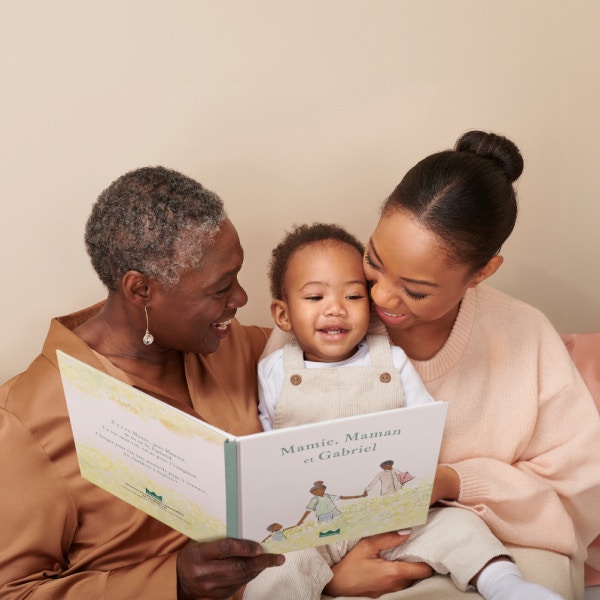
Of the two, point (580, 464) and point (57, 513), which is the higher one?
point (57, 513)

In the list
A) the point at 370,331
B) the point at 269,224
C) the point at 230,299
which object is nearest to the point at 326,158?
the point at 269,224

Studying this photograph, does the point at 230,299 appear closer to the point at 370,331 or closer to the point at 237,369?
the point at 237,369

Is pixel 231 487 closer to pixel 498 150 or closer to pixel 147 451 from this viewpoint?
pixel 147 451

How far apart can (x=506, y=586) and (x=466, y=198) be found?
0.84m

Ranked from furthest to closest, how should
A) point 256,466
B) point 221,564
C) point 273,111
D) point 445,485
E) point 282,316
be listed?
point 273,111, point 282,316, point 445,485, point 221,564, point 256,466

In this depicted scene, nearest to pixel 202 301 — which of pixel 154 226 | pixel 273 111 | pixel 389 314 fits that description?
pixel 154 226

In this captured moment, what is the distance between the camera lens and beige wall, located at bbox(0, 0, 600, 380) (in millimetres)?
2143

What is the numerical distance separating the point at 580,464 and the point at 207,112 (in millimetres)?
1403

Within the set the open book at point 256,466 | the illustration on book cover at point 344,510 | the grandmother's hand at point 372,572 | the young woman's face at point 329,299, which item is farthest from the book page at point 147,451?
the young woman's face at point 329,299

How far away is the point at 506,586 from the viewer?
172cm

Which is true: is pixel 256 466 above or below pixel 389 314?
below

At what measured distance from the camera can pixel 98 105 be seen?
2.18 metres

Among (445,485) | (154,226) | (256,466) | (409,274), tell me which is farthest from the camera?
(445,485)

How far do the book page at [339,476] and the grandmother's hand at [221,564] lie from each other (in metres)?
0.03
